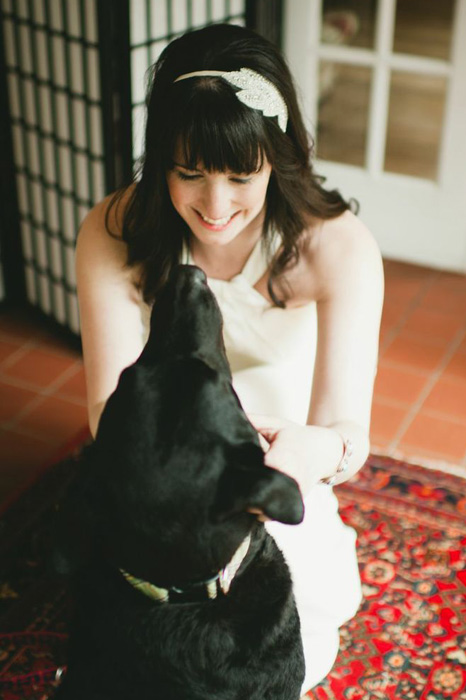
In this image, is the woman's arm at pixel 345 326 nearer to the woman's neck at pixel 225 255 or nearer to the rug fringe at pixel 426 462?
the woman's neck at pixel 225 255

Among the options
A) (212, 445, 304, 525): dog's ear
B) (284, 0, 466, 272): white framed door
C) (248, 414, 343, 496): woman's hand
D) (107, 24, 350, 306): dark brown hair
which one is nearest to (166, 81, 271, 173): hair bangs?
(107, 24, 350, 306): dark brown hair

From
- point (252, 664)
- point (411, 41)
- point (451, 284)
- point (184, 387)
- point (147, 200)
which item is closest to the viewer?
point (184, 387)

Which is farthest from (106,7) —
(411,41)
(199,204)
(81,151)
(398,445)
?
(411,41)

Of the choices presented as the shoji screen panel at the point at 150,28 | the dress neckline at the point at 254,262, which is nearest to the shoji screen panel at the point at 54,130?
the shoji screen panel at the point at 150,28

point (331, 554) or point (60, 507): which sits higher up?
point (60, 507)

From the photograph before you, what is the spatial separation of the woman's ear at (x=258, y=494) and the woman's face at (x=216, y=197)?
0.61 meters

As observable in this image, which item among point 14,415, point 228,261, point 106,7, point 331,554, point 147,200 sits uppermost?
point 106,7

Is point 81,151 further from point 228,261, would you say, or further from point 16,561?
point 16,561

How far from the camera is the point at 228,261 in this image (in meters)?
1.74

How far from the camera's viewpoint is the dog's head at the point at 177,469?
3.06 ft

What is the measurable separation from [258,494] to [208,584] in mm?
183

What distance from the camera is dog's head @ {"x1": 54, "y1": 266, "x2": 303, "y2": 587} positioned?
3.06 feet

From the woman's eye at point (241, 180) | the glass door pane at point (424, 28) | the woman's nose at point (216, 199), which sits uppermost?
the woman's eye at point (241, 180)

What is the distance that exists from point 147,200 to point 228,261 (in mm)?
232
